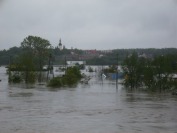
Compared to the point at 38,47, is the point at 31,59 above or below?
below

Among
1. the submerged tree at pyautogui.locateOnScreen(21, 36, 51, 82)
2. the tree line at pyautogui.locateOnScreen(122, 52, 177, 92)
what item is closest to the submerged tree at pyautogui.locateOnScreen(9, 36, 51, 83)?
the submerged tree at pyautogui.locateOnScreen(21, 36, 51, 82)

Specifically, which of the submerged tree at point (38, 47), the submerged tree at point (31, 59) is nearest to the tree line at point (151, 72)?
the submerged tree at point (31, 59)

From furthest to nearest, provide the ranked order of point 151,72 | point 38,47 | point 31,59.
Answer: point 38,47 → point 31,59 → point 151,72

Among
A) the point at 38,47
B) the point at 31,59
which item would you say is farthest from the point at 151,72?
the point at 38,47

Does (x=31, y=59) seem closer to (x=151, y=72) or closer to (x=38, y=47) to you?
(x=151, y=72)

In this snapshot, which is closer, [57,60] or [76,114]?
[76,114]

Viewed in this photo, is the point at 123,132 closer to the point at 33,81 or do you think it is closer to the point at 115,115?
the point at 115,115

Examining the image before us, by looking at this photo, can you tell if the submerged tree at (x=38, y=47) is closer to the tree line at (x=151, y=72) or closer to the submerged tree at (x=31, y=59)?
the submerged tree at (x=31, y=59)

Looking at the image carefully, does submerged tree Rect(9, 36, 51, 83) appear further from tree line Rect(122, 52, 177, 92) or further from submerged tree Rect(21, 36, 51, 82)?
tree line Rect(122, 52, 177, 92)

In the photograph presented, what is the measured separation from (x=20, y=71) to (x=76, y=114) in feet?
144

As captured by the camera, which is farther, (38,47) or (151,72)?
(38,47)

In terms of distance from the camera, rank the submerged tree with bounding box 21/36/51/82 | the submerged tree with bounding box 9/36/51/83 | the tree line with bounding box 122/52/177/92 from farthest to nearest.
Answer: the submerged tree with bounding box 21/36/51/82 < the submerged tree with bounding box 9/36/51/83 < the tree line with bounding box 122/52/177/92

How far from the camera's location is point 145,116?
1788cm

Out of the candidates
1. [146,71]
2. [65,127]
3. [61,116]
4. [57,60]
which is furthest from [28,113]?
[57,60]
